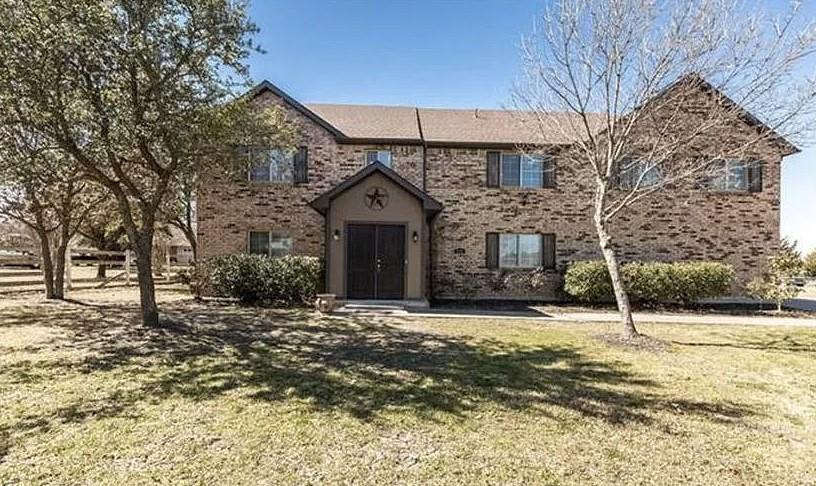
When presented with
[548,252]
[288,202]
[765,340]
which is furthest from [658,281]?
[288,202]

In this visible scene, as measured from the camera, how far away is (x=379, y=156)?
693 inches

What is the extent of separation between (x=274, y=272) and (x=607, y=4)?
11.2 m

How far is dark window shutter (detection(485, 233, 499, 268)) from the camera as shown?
17.8 metres

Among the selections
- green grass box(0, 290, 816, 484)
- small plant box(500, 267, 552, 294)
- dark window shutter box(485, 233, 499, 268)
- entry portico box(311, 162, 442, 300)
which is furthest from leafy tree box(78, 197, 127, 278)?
small plant box(500, 267, 552, 294)

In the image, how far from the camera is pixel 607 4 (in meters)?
10.2

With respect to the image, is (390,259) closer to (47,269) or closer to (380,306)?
(380,306)

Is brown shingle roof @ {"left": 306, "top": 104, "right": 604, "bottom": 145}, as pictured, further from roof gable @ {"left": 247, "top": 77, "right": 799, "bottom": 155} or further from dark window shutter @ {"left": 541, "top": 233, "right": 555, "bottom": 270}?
dark window shutter @ {"left": 541, "top": 233, "right": 555, "bottom": 270}

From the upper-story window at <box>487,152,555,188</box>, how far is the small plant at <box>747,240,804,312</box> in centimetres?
726

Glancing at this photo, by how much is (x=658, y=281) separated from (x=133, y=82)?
15.4m

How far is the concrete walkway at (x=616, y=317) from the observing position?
13430mm

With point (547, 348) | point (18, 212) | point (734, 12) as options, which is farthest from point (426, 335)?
point (18, 212)

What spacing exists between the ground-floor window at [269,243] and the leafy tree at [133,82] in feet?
20.0

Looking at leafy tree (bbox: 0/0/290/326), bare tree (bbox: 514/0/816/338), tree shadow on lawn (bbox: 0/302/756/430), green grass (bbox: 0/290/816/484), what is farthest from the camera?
bare tree (bbox: 514/0/816/338)

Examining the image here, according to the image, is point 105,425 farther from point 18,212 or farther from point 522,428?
point 18,212
